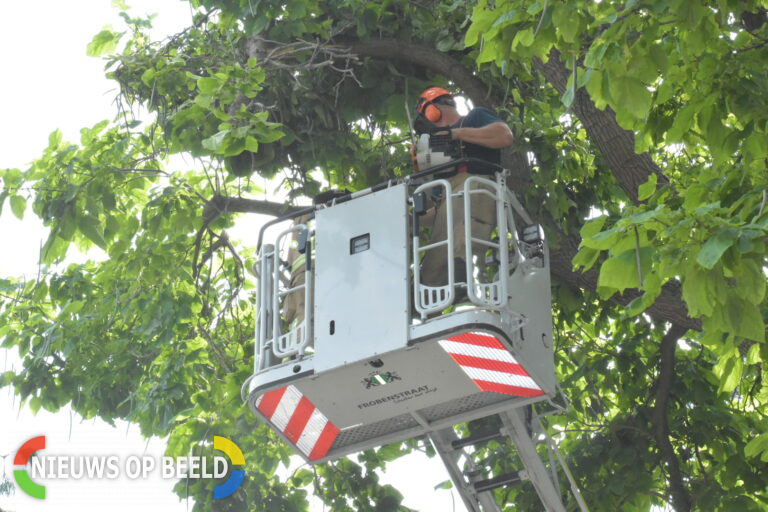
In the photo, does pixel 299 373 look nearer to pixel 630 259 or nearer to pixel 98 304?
pixel 630 259

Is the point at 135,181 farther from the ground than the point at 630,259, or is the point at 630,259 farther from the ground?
the point at 135,181

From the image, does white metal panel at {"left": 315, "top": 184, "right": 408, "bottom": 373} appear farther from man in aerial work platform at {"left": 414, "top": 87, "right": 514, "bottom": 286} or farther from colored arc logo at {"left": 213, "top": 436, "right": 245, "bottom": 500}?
colored arc logo at {"left": 213, "top": 436, "right": 245, "bottom": 500}

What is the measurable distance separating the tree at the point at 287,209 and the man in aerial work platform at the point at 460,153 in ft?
2.42

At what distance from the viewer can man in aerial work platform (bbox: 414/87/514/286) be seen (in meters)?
7.80

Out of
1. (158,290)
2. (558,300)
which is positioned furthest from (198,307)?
(558,300)

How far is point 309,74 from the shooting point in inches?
408

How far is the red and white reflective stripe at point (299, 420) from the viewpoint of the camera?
26.0ft

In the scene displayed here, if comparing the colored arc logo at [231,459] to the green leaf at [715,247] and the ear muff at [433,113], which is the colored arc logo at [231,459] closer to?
the ear muff at [433,113]

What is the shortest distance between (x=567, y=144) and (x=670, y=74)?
11.4 ft

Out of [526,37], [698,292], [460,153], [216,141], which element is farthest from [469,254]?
[216,141]

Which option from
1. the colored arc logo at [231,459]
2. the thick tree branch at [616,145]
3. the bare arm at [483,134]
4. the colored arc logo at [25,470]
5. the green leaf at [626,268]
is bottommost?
the green leaf at [626,268]

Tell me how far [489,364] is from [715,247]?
2350 millimetres

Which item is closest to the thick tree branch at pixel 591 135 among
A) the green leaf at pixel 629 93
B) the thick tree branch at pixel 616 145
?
the thick tree branch at pixel 616 145

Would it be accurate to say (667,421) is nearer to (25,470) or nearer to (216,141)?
(216,141)
